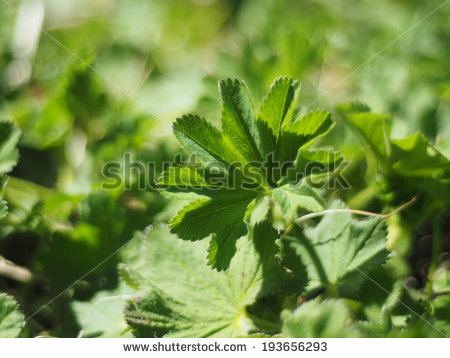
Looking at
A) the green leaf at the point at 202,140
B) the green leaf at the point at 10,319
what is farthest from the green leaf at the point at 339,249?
the green leaf at the point at 10,319

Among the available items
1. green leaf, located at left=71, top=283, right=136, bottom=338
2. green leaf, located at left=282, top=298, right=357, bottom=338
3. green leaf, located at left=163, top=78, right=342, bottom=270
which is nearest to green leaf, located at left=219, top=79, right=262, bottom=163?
green leaf, located at left=163, top=78, right=342, bottom=270

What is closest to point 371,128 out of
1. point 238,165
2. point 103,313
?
point 238,165

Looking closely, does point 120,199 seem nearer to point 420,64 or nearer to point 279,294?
point 279,294

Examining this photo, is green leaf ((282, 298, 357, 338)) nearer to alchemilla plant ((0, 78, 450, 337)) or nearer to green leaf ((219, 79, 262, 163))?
alchemilla plant ((0, 78, 450, 337))

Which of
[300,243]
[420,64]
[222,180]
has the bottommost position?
[300,243]

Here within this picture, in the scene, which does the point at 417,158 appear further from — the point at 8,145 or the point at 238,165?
the point at 8,145
